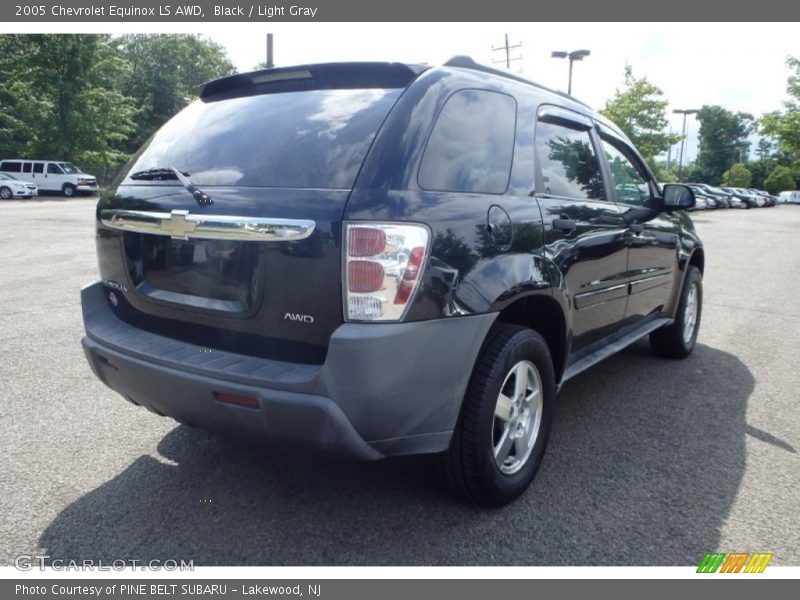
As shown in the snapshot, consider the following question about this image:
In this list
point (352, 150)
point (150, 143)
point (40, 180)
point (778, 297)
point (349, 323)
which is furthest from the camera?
point (40, 180)

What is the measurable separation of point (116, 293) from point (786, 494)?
3253 millimetres

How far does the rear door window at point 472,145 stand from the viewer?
2506 mm

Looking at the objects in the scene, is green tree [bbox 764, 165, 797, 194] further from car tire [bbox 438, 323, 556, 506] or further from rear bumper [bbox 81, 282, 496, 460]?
rear bumper [bbox 81, 282, 496, 460]

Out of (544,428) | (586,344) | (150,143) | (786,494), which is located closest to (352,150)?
(150,143)

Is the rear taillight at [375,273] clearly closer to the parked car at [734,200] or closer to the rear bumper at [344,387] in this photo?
the rear bumper at [344,387]

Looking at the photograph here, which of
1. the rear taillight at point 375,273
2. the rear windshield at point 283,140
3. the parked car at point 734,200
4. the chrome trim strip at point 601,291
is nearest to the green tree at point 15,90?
the rear windshield at point 283,140

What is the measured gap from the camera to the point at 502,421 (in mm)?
2846

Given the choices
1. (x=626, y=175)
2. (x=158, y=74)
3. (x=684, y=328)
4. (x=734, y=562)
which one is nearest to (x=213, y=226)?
(x=734, y=562)

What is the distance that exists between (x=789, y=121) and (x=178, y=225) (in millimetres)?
34956

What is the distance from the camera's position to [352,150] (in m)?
2.39

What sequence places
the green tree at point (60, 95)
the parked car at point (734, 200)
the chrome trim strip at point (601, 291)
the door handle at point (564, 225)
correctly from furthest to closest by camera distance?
the parked car at point (734, 200) < the green tree at point (60, 95) < the chrome trim strip at point (601, 291) < the door handle at point (564, 225)

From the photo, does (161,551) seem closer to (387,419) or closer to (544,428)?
(387,419)

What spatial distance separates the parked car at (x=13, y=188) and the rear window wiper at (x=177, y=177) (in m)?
30.3

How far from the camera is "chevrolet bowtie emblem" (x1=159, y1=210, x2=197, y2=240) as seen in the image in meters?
2.50
